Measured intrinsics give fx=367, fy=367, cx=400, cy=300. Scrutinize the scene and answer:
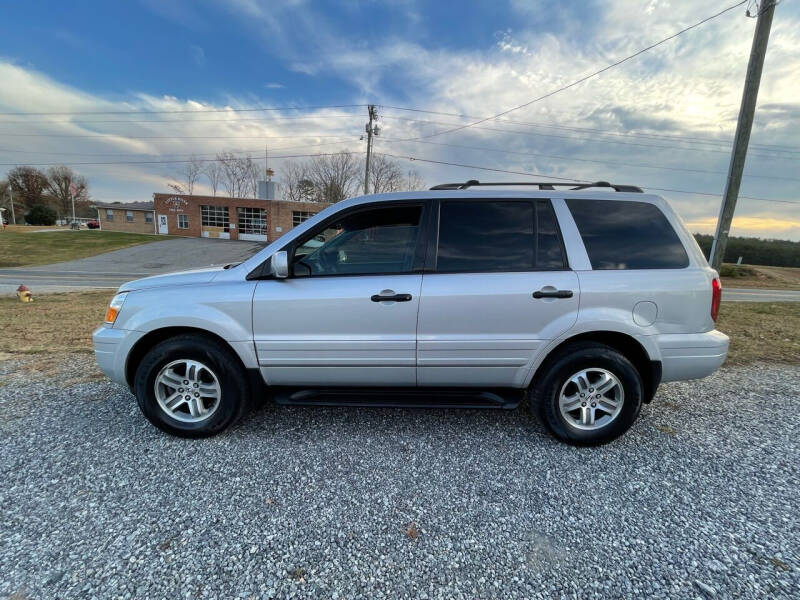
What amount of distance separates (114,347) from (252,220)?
1543 inches

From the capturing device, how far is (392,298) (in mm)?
2656

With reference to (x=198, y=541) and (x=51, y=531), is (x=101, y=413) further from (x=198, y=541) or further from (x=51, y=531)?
(x=198, y=541)

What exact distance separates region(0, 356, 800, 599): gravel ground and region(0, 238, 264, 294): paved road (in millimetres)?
6969

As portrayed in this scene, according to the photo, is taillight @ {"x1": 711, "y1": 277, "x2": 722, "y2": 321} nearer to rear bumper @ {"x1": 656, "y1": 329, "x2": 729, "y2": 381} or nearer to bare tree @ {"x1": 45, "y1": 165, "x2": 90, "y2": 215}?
rear bumper @ {"x1": 656, "y1": 329, "x2": 729, "y2": 381}

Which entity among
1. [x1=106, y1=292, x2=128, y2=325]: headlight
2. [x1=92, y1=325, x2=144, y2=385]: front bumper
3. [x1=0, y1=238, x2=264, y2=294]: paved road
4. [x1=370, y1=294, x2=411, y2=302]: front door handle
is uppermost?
[x1=370, y1=294, x2=411, y2=302]: front door handle

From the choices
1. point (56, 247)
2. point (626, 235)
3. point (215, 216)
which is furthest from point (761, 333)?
point (215, 216)

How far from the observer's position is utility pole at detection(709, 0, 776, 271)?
606 cm

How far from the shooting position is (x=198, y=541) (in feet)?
6.29

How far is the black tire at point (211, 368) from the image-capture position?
2.76m

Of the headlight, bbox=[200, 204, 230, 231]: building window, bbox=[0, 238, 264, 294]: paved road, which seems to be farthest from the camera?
bbox=[200, 204, 230, 231]: building window

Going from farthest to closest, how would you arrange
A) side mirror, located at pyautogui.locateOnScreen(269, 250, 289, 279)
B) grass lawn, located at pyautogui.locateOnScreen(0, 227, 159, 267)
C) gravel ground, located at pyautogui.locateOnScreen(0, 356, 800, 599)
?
grass lawn, located at pyautogui.locateOnScreen(0, 227, 159, 267)
side mirror, located at pyautogui.locateOnScreen(269, 250, 289, 279)
gravel ground, located at pyautogui.locateOnScreen(0, 356, 800, 599)

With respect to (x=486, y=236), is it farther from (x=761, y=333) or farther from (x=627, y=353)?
(x=761, y=333)

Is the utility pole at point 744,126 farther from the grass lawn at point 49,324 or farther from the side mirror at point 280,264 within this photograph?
the grass lawn at point 49,324

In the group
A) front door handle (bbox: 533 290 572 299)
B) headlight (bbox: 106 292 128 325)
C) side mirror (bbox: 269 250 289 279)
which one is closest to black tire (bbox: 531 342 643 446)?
front door handle (bbox: 533 290 572 299)
